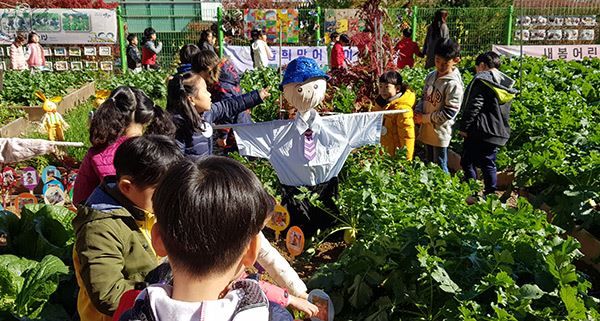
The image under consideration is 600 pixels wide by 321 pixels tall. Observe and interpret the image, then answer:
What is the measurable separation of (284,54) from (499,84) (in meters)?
9.69

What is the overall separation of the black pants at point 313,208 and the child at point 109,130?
69.9 inches

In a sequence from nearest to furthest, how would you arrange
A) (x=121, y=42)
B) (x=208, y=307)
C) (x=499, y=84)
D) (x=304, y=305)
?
(x=208, y=307), (x=304, y=305), (x=499, y=84), (x=121, y=42)

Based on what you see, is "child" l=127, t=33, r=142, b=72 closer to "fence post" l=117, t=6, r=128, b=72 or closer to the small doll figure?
"fence post" l=117, t=6, r=128, b=72

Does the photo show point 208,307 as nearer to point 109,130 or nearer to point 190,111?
point 109,130

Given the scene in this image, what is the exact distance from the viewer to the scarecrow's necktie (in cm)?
439

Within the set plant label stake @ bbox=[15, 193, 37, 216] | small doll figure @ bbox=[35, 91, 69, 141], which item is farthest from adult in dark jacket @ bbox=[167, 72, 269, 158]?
small doll figure @ bbox=[35, 91, 69, 141]

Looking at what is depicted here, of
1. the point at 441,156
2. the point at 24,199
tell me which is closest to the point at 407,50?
the point at 441,156

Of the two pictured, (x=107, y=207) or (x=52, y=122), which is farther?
(x=52, y=122)

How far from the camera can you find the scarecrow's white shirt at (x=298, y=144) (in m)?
4.43

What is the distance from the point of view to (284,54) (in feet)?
48.8

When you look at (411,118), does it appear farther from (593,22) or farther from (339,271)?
(593,22)

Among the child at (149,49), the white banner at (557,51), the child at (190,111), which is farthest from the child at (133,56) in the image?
the child at (190,111)

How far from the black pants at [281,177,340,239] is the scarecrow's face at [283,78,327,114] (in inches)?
24.5

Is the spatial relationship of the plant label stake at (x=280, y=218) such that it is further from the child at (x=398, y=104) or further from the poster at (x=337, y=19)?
the poster at (x=337, y=19)
